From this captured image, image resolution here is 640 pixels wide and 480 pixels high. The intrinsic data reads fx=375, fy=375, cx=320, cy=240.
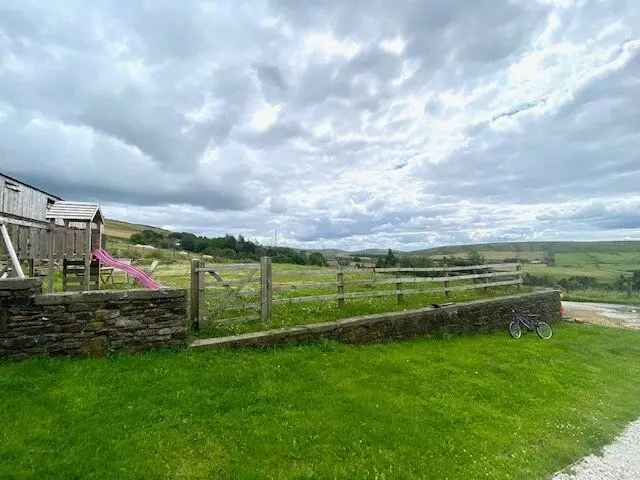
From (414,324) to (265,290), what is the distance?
462cm

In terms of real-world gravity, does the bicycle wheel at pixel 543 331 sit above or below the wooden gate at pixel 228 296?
below

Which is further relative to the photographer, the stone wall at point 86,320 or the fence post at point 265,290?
the fence post at point 265,290

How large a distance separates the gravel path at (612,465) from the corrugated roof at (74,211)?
14.7 meters

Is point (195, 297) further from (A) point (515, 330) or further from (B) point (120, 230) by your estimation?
(B) point (120, 230)

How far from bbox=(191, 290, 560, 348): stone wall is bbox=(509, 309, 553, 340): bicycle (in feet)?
2.39

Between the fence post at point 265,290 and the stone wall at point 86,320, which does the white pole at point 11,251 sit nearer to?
the stone wall at point 86,320

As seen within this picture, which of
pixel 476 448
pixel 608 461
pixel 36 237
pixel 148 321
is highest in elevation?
pixel 36 237

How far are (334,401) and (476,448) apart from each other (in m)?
2.02

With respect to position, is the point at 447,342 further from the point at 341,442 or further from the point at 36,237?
the point at 36,237

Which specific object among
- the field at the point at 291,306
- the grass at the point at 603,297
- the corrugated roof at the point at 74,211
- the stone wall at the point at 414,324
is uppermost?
the corrugated roof at the point at 74,211

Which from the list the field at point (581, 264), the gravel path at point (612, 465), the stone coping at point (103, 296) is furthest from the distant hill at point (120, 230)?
the gravel path at point (612, 465)

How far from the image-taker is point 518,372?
834 cm

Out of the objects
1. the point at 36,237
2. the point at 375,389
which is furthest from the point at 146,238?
the point at 375,389

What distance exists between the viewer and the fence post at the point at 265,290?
364 inches
